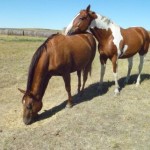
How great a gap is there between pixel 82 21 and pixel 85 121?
116 inches

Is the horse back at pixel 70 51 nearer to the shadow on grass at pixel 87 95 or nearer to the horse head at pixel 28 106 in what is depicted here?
the horse head at pixel 28 106

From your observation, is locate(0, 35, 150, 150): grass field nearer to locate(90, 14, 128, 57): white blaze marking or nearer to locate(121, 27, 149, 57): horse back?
locate(121, 27, 149, 57): horse back

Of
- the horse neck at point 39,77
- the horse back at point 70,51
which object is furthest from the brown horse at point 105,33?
the horse neck at point 39,77

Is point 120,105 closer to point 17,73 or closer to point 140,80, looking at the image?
point 140,80

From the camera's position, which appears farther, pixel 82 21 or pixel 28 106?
pixel 82 21

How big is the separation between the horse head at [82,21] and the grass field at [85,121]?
77.1 inches

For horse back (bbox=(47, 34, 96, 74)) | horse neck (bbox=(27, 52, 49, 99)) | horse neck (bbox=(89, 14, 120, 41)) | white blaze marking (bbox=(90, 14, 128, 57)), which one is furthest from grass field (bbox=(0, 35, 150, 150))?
horse neck (bbox=(89, 14, 120, 41))

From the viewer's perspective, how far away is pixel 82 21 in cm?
969

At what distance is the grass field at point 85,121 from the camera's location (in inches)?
278

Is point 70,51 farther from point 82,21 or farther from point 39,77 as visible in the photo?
point 39,77

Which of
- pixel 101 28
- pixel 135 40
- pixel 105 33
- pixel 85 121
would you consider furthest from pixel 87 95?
pixel 85 121

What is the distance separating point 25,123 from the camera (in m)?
8.59

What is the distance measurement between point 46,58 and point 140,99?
2.97m

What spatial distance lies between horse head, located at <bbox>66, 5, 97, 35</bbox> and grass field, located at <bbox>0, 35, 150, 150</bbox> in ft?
6.43
